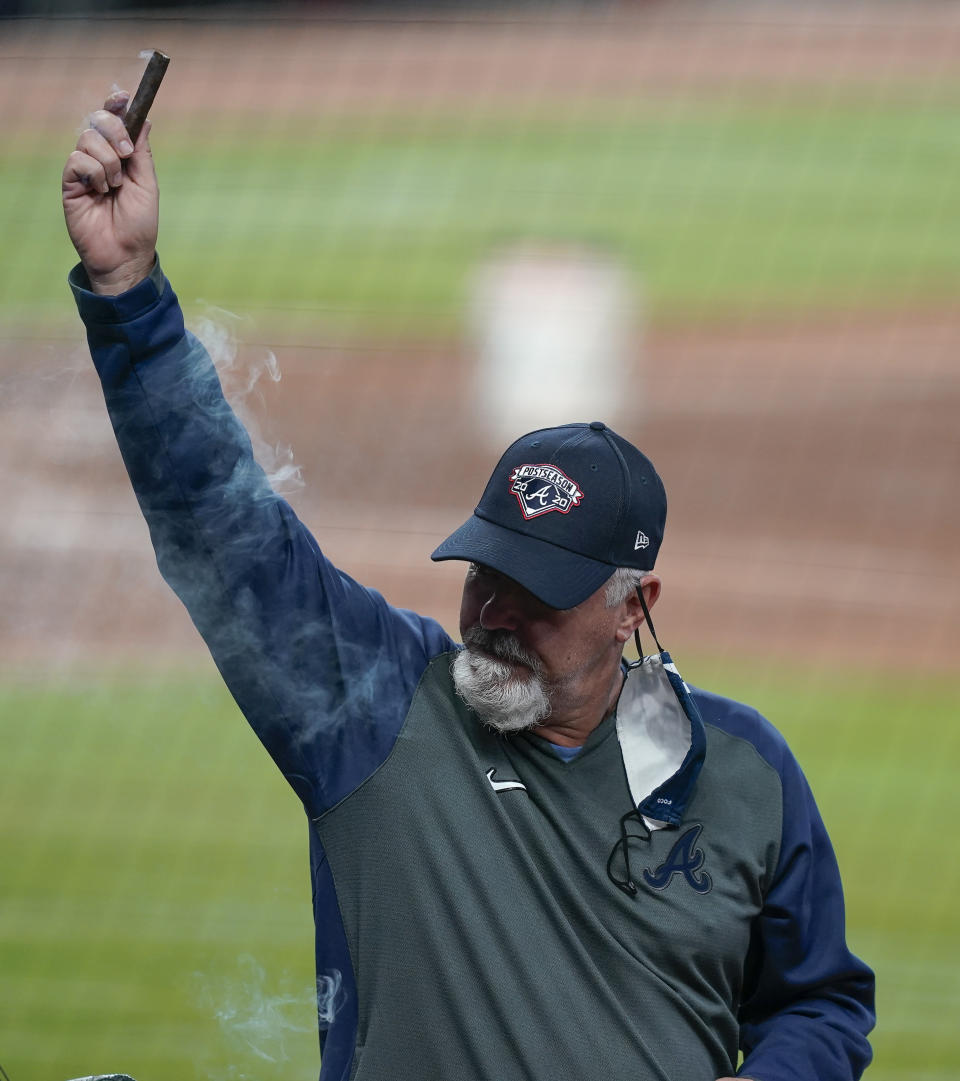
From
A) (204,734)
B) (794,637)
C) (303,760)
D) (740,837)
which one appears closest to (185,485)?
(303,760)

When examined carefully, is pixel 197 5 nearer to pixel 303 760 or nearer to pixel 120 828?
pixel 120 828

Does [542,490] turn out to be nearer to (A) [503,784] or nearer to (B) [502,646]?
(B) [502,646]

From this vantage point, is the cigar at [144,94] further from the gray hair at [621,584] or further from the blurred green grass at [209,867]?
the blurred green grass at [209,867]

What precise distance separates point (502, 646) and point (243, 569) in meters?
0.28

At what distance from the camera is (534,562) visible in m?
1.27

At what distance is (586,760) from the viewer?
50.8 inches

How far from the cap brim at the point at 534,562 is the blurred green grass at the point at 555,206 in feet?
17.5

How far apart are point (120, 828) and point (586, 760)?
274 centimetres

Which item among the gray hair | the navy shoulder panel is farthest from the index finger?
the navy shoulder panel

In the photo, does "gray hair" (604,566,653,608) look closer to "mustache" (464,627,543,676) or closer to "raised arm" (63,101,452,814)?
"mustache" (464,627,543,676)

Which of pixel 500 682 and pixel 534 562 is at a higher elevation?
pixel 534 562

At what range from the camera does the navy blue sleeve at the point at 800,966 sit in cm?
129

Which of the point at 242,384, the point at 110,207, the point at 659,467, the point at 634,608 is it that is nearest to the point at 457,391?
the point at 659,467

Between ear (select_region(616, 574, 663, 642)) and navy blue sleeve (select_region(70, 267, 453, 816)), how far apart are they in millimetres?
231
